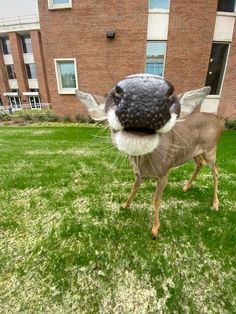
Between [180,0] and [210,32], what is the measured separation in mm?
2381

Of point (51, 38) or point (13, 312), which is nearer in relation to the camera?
point (13, 312)

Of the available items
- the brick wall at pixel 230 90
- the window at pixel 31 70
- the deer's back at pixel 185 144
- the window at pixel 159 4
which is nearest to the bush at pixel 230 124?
the brick wall at pixel 230 90

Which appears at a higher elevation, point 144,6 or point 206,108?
point 144,6

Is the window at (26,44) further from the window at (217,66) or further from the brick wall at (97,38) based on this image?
the window at (217,66)

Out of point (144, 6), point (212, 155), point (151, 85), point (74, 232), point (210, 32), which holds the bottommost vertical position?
point (74, 232)

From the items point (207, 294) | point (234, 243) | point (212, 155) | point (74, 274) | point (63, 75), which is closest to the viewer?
point (207, 294)

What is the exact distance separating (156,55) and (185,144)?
34.8ft

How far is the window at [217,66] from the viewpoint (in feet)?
36.8

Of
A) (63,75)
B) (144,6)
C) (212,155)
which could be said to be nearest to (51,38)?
(63,75)

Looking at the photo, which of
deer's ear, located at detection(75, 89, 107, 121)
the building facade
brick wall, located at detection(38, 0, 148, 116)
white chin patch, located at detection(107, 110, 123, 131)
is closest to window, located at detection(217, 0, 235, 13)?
brick wall, located at detection(38, 0, 148, 116)

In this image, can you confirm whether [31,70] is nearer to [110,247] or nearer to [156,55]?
[156,55]

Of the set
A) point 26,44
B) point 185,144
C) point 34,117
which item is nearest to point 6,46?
point 26,44

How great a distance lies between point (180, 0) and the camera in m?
10.2

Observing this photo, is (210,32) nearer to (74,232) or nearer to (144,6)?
(144,6)
